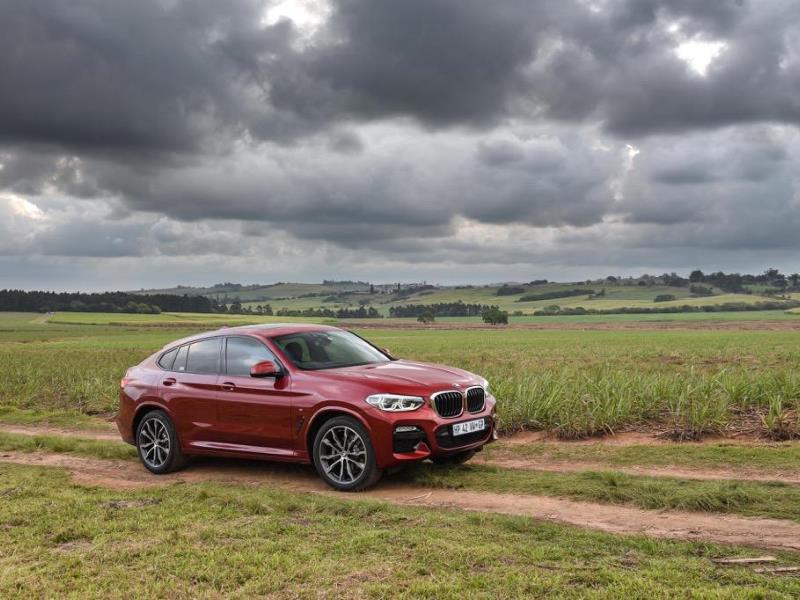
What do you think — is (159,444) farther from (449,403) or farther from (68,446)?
(449,403)

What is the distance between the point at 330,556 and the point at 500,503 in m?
2.43

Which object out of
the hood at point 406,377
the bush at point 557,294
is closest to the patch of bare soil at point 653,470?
the hood at point 406,377

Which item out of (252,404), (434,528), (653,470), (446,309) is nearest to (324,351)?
(252,404)

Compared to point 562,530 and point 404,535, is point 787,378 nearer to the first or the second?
point 562,530

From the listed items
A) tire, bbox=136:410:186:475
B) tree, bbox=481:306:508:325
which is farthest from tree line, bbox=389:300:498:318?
tire, bbox=136:410:186:475

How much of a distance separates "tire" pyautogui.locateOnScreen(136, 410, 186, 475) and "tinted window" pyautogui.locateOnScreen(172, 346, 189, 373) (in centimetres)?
61

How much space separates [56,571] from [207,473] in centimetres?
412

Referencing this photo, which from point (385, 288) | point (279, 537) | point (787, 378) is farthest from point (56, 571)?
point (385, 288)

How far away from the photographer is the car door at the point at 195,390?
9555mm

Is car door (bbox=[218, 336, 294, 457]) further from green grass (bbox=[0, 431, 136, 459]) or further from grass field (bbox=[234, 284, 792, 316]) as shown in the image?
grass field (bbox=[234, 284, 792, 316])

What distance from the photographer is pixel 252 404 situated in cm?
909

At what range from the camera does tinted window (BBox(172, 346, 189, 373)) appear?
10.1 metres

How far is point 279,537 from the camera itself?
6410 millimetres

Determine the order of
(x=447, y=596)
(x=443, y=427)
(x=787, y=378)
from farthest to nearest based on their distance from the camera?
(x=787, y=378), (x=443, y=427), (x=447, y=596)
